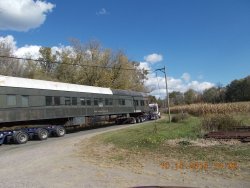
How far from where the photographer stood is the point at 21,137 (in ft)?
66.5

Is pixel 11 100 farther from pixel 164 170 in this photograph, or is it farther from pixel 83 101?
pixel 164 170

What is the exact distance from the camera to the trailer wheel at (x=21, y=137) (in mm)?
19895

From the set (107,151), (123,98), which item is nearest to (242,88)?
(123,98)

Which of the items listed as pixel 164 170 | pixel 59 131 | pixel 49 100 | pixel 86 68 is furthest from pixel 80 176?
pixel 86 68

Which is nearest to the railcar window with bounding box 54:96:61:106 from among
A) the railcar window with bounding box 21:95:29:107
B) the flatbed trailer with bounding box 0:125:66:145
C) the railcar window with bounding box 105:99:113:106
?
the flatbed trailer with bounding box 0:125:66:145

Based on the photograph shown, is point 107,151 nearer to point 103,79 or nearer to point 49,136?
point 49,136

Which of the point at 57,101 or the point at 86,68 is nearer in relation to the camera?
the point at 57,101

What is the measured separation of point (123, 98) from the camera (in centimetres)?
3659

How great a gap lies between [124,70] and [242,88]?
4526 cm

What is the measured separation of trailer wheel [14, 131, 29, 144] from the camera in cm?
1990

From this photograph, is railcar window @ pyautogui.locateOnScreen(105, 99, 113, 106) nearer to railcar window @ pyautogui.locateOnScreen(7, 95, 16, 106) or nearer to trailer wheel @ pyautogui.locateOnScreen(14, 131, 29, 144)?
trailer wheel @ pyautogui.locateOnScreen(14, 131, 29, 144)

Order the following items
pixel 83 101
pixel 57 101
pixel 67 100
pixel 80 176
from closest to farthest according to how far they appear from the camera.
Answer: pixel 80 176
pixel 57 101
pixel 67 100
pixel 83 101

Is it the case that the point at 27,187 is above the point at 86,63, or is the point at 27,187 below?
below

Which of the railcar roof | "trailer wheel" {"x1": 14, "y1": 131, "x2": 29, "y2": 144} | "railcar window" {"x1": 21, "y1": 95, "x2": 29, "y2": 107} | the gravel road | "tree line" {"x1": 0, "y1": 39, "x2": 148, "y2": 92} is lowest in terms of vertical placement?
the gravel road
